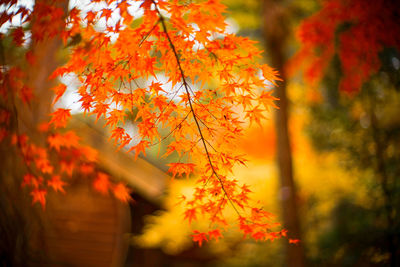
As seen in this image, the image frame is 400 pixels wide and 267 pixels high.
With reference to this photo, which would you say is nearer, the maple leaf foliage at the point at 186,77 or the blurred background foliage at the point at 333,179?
the maple leaf foliage at the point at 186,77

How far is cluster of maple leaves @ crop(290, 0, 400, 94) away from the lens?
13.7 feet

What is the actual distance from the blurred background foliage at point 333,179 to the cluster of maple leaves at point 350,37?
0.42m

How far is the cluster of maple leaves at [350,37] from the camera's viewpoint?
4188mm

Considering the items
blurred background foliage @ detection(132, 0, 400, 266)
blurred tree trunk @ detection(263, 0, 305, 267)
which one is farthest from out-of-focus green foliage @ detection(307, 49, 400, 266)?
blurred tree trunk @ detection(263, 0, 305, 267)

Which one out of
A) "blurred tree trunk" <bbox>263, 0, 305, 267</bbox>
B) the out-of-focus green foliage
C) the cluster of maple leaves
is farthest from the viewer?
"blurred tree trunk" <bbox>263, 0, 305, 267</bbox>

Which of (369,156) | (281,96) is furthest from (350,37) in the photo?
(369,156)

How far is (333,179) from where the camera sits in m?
6.99

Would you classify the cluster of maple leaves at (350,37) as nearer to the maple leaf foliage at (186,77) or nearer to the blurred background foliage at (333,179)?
the blurred background foliage at (333,179)

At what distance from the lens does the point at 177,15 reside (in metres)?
2.04

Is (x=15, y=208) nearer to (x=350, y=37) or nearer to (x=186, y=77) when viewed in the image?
(x=186, y=77)

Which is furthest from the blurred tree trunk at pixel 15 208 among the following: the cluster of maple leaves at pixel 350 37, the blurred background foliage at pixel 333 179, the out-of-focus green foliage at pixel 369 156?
the out-of-focus green foliage at pixel 369 156

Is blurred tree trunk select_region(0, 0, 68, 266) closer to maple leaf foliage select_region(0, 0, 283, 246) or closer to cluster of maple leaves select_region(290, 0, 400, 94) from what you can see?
maple leaf foliage select_region(0, 0, 283, 246)

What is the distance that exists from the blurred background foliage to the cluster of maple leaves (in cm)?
42

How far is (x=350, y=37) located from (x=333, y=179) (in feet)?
11.2
